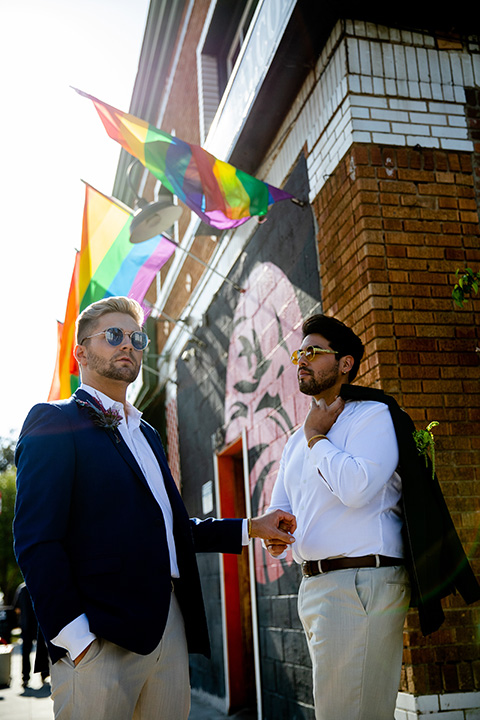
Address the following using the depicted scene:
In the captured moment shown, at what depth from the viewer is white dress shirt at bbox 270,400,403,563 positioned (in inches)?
106

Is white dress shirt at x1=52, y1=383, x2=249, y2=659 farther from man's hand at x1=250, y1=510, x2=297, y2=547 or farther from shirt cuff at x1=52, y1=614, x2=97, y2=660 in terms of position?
shirt cuff at x1=52, y1=614, x2=97, y2=660

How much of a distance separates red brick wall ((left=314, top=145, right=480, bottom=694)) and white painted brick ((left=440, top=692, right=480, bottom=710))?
4 cm

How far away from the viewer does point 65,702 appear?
2.28 meters

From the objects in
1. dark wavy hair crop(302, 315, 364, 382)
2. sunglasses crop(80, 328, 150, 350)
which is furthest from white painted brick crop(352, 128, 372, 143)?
sunglasses crop(80, 328, 150, 350)

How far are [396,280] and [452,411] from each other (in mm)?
868

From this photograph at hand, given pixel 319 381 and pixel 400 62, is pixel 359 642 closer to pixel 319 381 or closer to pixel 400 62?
pixel 319 381

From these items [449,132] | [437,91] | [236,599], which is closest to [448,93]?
[437,91]

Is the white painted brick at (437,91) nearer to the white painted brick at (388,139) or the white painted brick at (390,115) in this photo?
the white painted brick at (390,115)

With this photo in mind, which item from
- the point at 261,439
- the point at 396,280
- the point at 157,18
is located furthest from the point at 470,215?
the point at 157,18

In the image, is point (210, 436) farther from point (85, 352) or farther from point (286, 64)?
point (85, 352)

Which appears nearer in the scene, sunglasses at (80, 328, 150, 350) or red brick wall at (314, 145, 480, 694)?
sunglasses at (80, 328, 150, 350)

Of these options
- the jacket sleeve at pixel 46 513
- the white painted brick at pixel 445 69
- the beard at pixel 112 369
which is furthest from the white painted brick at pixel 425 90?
the jacket sleeve at pixel 46 513

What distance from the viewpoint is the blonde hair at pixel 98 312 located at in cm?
301

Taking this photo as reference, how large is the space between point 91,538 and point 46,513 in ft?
A: 0.59
